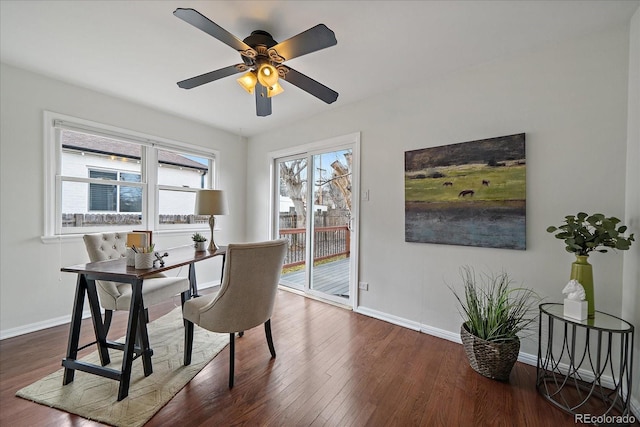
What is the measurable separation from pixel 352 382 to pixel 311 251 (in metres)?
2.06

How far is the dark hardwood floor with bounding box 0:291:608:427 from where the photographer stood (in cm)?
150

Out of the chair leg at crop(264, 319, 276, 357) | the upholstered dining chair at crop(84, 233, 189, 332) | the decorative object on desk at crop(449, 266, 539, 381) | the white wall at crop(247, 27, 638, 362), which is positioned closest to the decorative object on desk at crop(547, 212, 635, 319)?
the white wall at crop(247, 27, 638, 362)

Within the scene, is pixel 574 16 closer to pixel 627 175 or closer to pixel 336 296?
pixel 627 175

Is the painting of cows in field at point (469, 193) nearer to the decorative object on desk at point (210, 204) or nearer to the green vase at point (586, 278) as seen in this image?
the green vase at point (586, 278)

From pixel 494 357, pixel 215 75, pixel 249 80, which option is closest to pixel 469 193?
pixel 494 357

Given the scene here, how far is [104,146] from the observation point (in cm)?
309

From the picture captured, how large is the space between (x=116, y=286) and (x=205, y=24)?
204 cm

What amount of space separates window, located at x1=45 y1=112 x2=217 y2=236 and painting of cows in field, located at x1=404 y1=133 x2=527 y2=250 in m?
3.17

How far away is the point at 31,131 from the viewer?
101 inches

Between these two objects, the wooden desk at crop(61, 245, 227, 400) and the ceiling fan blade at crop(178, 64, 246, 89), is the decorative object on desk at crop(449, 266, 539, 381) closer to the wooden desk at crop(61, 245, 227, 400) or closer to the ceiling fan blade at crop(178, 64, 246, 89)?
the wooden desk at crop(61, 245, 227, 400)

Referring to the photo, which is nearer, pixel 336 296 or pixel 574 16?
pixel 574 16

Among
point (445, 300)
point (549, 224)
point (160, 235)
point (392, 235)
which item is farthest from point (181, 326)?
point (549, 224)

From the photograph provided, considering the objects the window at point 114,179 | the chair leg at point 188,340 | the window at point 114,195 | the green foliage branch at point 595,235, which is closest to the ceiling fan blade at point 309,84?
the green foliage branch at point 595,235

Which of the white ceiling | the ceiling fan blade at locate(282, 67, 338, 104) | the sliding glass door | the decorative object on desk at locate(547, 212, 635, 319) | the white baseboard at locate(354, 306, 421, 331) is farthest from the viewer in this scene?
the sliding glass door
